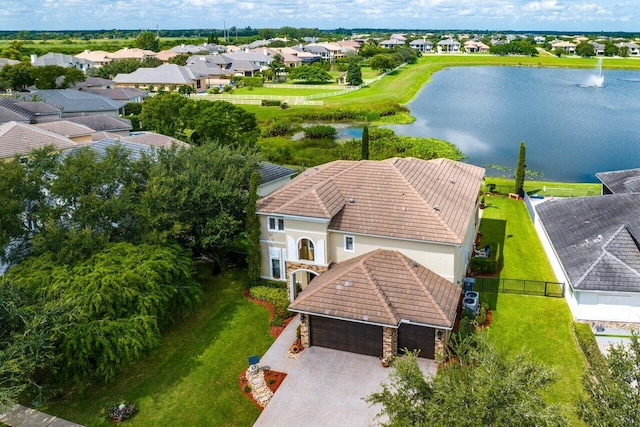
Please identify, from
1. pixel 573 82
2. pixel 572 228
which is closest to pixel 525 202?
pixel 572 228

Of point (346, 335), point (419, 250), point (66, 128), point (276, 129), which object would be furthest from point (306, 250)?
point (276, 129)

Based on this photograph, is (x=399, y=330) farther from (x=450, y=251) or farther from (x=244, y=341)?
(x=244, y=341)

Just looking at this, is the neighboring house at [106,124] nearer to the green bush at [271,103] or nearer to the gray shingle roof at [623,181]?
the green bush at [271,103]

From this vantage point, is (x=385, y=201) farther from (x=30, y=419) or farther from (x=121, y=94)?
(x=121, y=94)

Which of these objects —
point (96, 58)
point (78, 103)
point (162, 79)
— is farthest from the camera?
point (96, 58)

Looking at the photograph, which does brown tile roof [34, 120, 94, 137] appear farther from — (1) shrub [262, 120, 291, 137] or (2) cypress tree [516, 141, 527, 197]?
(2) cypress tree [516, 141, 527, 197]

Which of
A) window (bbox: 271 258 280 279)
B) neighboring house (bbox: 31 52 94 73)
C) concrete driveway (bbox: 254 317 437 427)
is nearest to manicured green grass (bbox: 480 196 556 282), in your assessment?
concrete driveway (bbox: 254 317 437 427)
